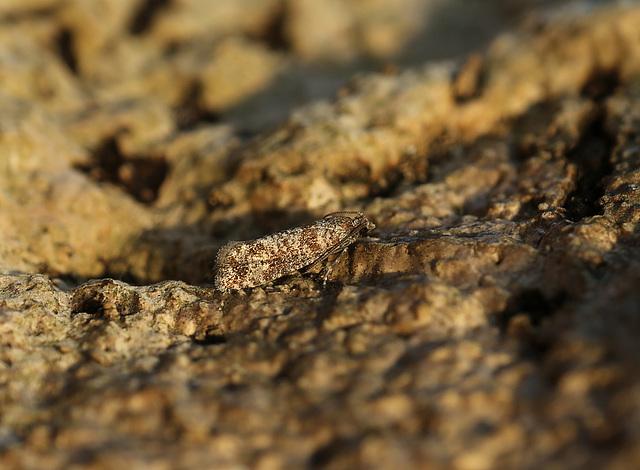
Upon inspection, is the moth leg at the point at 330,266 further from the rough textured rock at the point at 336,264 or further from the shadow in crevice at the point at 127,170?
the shadow in crevice at the point at 127,170

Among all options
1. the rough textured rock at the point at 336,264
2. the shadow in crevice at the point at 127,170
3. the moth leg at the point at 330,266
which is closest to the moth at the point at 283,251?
the moth leg at the point at 330,266

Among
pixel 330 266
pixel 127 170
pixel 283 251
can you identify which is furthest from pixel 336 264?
pixel 127 170

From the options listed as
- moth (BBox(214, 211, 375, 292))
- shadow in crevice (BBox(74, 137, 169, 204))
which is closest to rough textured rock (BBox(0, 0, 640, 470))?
shadow in crevice (BBox(74, 137, 169, 204))

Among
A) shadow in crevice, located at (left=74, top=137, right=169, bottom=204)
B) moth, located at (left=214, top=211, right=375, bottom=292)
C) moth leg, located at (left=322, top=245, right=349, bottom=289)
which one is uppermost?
shadow in crevice, located at (left=74, top=137, right=169, bottom=204)

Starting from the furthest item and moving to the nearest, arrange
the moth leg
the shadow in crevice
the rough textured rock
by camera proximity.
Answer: the shadow in crevice, the moth leg, the rough textured rock

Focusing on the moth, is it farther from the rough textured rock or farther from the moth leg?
the rough textured rock

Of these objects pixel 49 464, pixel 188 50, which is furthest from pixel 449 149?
pixel 188 50

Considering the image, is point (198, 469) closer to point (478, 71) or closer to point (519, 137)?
point (519, 137)
